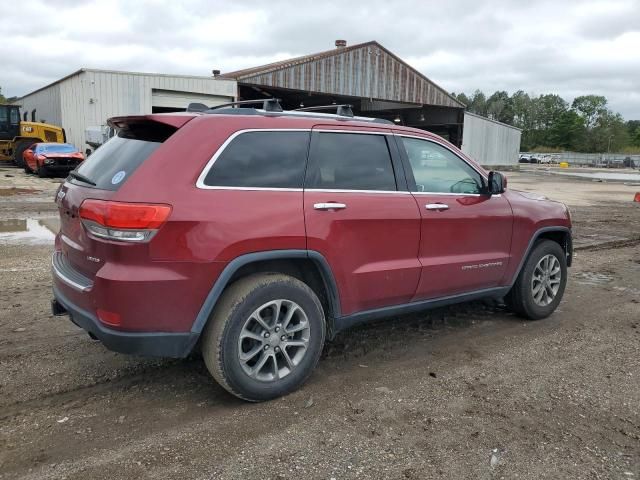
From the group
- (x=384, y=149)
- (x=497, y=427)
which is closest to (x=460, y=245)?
(x=384, y=149)

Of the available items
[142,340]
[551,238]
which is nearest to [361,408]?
[142,340]

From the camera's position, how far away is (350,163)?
3.90 metres

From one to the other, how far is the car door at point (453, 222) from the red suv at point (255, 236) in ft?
0.05

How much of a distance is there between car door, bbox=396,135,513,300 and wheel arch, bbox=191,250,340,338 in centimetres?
84

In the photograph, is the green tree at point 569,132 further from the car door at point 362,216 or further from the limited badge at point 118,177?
the limited badge at point 118,177

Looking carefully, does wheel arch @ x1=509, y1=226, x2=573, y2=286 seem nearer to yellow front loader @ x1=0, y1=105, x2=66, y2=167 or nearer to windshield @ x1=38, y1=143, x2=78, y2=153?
windshield @ x1=38, y1=143, x2=78, y2=153

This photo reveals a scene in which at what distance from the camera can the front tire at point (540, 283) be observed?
5164 mm

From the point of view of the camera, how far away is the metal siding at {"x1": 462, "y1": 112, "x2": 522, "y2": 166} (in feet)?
131

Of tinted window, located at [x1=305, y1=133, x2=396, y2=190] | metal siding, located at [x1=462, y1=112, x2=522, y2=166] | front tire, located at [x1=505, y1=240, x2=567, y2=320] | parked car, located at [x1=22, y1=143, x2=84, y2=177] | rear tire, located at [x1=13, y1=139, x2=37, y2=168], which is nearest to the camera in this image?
tinted window, located at [x1=305, y1=133, x2=396, y2=190]

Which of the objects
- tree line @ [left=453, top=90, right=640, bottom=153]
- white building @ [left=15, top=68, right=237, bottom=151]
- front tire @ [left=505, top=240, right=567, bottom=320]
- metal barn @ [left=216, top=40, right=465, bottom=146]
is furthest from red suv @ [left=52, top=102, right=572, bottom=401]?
tree line @ [left=453, top=90, right=640, bottom=153]

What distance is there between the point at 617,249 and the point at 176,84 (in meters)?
21.8

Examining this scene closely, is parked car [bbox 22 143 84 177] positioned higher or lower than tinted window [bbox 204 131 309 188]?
lower

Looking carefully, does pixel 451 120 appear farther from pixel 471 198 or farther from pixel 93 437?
pixel 93 437

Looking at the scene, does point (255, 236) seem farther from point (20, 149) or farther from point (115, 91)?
point (20, 149)
